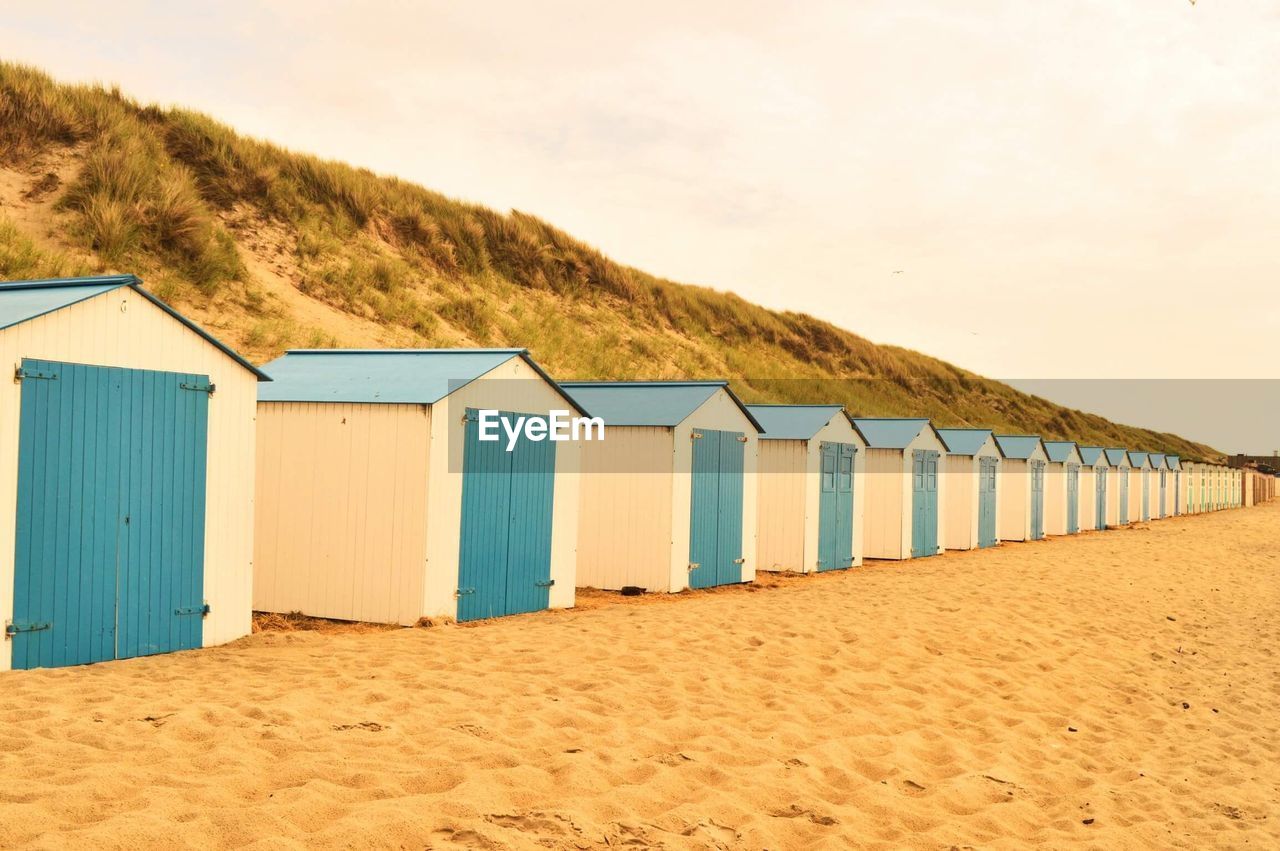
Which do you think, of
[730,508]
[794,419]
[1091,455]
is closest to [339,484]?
[730,508]

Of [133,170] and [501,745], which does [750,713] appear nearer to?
[501,745]

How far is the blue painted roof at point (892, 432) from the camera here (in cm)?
2133

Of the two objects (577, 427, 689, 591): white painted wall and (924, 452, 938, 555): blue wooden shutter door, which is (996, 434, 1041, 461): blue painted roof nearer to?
(924, 452, 938, 555): blue wooden shutter door

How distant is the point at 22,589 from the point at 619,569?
326 inches

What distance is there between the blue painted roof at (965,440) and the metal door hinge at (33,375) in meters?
19.6

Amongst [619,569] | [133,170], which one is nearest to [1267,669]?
[619,569]

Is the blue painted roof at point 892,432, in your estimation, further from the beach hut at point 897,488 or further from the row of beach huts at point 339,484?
the row of beach huts at point 339,484

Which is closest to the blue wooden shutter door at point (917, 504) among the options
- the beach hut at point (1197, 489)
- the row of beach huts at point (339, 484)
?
the row of beach huts at point (339, 484)

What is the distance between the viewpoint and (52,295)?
8477 mm

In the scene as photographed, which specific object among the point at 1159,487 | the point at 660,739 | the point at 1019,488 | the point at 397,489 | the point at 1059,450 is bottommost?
the point at 660,739

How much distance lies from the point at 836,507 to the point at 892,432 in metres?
3.32

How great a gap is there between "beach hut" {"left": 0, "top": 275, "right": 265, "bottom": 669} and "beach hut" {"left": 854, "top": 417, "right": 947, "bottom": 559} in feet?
45.7

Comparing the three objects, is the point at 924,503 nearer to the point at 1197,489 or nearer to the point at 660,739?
the point at 660,739

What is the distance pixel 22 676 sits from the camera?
7273 millimetres
